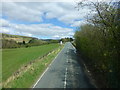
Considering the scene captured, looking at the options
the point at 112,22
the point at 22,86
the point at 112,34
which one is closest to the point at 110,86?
the point at 112,34

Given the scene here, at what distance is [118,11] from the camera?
32.9 ft

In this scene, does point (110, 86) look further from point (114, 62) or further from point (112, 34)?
point (112, 34)

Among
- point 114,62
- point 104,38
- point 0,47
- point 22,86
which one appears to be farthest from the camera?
point 0,47

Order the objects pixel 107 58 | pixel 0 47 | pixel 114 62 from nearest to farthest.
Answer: pixel 114 62 < pixel 107 58 < pixel 0 47

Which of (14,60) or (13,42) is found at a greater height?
(13,42)

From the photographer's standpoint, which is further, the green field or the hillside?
the hillside

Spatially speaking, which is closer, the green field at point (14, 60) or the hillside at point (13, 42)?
the green field at point (14, 60)

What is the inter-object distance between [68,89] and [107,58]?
4341 mm

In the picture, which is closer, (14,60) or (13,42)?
(14,60)

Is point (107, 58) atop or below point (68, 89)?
atop

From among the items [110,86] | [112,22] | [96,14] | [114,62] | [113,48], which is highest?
[96,14]

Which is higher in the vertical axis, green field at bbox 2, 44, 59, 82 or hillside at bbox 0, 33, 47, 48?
hillside at bbox 0, 33, 47, 48

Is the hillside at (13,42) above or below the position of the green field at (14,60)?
above

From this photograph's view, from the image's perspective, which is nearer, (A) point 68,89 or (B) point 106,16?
(B) point 106,16
